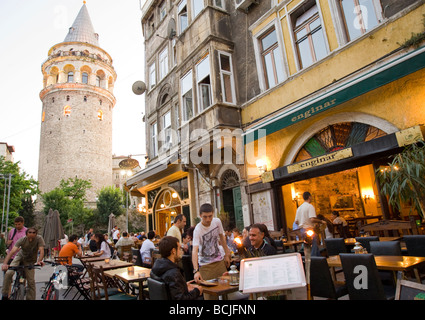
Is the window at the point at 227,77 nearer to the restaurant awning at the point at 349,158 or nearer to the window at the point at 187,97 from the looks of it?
the window at the point at 187,97

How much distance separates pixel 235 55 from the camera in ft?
37.2

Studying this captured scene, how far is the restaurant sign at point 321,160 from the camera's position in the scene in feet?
24.2

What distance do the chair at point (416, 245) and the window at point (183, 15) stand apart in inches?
482

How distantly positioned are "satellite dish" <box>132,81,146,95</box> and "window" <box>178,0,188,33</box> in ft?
17.0

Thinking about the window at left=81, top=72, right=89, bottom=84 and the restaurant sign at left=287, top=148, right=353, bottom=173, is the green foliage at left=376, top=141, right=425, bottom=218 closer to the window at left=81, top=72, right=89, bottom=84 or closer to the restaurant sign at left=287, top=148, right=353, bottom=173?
the restaurant sign at left=287, top=148, right=353, bottom=173

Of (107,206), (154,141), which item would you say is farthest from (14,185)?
(154,141)

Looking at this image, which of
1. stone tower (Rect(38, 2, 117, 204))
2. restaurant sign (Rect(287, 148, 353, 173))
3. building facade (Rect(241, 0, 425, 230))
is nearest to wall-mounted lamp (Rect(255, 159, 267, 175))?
building facade (Rect(241, 0, 425, 230))

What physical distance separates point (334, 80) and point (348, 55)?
2.26 feet

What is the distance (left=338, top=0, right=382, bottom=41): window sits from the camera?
23.7 feet

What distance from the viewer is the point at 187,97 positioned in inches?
498

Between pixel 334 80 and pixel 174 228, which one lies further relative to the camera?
pixel 334 80

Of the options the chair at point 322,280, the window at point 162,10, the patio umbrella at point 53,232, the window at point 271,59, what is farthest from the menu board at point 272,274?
the window at point 162,10
